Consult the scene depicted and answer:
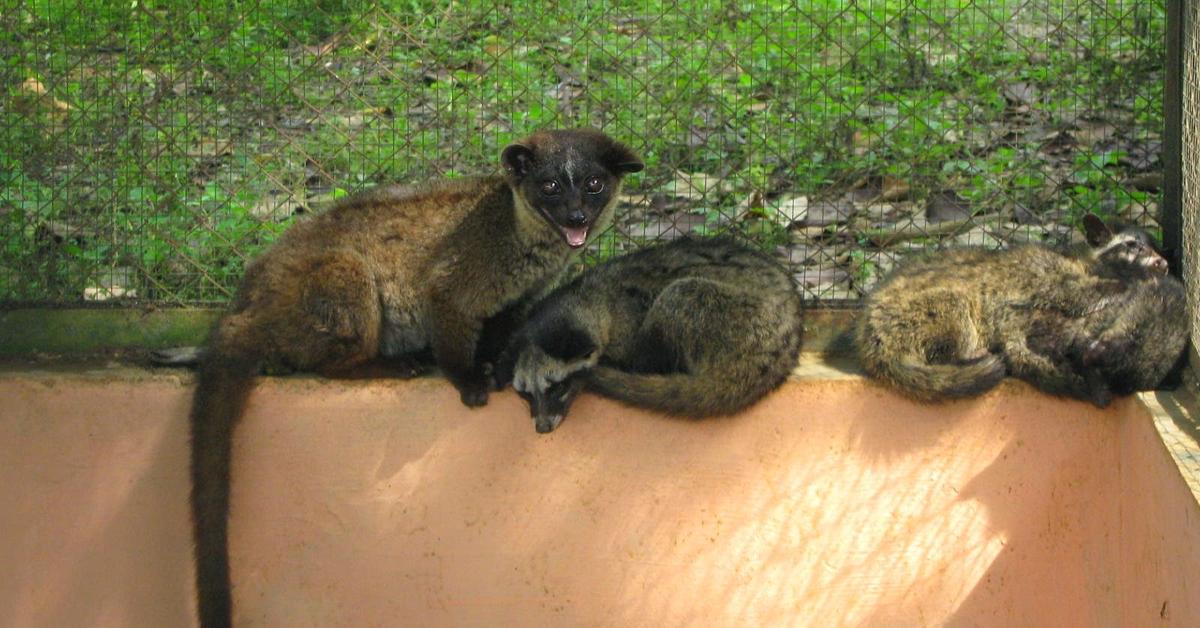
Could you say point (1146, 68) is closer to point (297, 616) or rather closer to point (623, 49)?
point (623, 49)

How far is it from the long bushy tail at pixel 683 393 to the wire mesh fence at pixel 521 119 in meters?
1.08

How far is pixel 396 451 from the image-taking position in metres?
6.55

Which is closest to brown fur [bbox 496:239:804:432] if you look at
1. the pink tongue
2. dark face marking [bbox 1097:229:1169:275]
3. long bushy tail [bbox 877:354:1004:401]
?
the pink tongue

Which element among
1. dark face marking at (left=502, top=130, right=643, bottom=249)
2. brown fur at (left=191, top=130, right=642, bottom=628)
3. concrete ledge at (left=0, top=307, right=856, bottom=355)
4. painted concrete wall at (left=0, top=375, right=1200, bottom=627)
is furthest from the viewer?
concrete ledge at (left=0, top=307, right=856, bottom=355)

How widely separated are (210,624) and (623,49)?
3.22 meters

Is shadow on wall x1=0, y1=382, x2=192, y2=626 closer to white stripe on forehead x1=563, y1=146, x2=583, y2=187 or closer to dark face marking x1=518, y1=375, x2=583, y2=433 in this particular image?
dark face marking x1=518, y1=375, x2=583, y2=433

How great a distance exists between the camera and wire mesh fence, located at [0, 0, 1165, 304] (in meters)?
7.00

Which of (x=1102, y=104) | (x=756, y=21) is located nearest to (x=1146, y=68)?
(x=1102, y=104)

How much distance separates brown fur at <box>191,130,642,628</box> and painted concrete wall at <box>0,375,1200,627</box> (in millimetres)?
257

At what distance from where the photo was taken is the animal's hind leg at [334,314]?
633 cm

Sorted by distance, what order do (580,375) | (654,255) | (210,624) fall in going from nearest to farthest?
(210,624) < (580,375) < (654,255)

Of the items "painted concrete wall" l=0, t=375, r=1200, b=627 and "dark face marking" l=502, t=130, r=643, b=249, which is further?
"painted concrete wall" l=0, t=375, r=1200, b=627

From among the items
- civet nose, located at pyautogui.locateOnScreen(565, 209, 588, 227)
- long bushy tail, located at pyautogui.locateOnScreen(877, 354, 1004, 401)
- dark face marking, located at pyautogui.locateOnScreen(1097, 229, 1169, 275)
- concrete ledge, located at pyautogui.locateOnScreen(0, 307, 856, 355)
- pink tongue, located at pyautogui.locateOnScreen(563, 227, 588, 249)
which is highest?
dark face marking, located at pyautogui.locateOnScreen(1097, 229, 1169, 275)

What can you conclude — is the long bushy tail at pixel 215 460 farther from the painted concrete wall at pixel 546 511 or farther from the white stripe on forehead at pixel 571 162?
the white stripe on forehead at pixel 571 162
